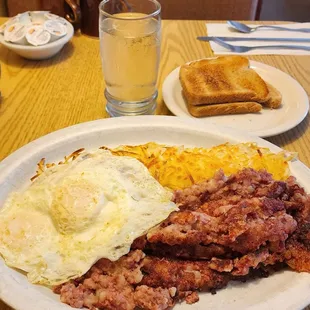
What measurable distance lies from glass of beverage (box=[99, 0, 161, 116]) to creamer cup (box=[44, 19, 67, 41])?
509 mm

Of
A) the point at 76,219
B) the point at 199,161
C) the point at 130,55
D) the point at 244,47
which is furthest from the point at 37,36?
the point at 76,219

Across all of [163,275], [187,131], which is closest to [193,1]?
[187,131]

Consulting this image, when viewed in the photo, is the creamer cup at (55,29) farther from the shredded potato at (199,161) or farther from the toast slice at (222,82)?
the shredded potato at (199,161)

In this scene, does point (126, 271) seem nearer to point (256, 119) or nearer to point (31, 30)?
point (256, 119)

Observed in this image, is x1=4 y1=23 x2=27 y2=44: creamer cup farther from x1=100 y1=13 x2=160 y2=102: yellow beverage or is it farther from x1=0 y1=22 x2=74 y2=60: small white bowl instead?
x1=100 y1=13 x2=160 y2=102: yellow beverage

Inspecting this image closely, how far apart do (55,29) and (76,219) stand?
62.0 inches

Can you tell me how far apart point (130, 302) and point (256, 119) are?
1.16 meters

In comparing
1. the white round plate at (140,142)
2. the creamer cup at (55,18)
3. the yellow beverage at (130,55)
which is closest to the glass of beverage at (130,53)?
the yellow beverage at (130,55)

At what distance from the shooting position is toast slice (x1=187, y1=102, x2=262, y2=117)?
194 cm

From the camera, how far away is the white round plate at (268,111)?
1.86 meters

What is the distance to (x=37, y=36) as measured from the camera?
2.33 m

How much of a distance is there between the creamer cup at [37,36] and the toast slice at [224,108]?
3.01 feet

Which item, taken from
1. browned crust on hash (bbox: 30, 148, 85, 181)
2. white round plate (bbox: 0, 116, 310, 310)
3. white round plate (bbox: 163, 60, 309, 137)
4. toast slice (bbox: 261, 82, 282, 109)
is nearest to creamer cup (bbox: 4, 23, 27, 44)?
white round plate (bbox: 163, 60, 309, 137)

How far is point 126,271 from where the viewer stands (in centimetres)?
110
